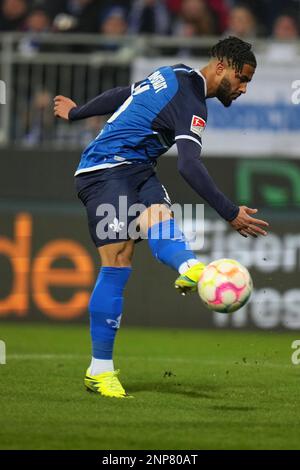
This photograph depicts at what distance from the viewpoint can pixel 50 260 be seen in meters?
13.0

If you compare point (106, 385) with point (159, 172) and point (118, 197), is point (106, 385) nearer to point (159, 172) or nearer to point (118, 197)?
point (118, 197)

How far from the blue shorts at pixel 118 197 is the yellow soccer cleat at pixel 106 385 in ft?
2.96

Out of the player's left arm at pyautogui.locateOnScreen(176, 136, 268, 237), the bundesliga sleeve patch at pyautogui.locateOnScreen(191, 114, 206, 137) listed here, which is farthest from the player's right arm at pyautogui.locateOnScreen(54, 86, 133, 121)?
the player's left arm at pyautogui.locateOnScreen(176, 136, 268, 237)

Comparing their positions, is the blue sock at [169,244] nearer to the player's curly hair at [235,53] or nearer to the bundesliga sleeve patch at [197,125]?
the bundesliga sleeve patch at [197,125]

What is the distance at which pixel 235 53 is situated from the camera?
293 inches

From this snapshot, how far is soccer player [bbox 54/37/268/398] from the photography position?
734cm

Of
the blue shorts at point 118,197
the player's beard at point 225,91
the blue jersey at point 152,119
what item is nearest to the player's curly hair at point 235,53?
the player's beard at point 225,91

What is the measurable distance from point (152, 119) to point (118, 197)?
0.58m

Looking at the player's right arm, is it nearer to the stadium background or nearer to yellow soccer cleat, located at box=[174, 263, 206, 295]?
yellow soccer cleat, located at box=[174, 263, 206, 295]

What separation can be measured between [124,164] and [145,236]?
553 millimetres

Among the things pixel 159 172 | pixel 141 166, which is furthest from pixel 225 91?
pixel 159 172

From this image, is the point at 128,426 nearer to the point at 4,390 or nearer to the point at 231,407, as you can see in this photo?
the point at 231,407

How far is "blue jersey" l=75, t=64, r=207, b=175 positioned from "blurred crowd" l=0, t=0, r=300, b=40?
628 centimetres

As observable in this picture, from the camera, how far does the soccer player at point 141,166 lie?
24.1 feet
